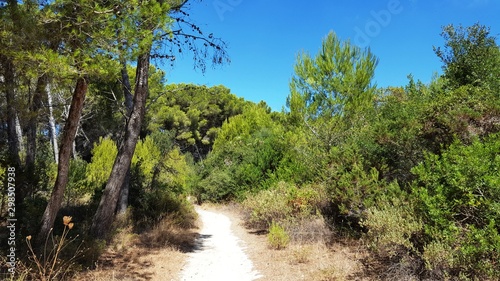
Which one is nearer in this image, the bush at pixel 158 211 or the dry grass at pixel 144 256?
the dry grass at pixel 144 256

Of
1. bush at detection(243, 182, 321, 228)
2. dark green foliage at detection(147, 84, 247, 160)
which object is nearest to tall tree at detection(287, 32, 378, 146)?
bush at detection(243, 182, 321, 228)

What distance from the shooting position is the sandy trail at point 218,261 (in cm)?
596

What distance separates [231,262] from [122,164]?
3.27 meters

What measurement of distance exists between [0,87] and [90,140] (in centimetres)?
2190

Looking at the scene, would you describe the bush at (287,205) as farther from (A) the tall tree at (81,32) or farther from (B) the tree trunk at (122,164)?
(A) the tall tree at (81,32)

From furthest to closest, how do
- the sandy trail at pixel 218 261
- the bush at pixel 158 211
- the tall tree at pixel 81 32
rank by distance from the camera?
the bush at pixel 158 211, the sandy trail at pixel 218 261, the tall tree at pixel 81 32

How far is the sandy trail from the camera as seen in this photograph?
5.96m

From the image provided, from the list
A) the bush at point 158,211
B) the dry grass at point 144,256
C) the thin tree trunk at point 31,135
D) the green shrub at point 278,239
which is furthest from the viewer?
the bush at point 158,211

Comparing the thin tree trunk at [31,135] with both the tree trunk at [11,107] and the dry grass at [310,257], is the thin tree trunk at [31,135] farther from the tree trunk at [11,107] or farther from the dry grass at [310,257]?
the dry grass at [310,257]

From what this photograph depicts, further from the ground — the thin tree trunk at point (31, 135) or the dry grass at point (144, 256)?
the thin tree trunk at point (31, 135)

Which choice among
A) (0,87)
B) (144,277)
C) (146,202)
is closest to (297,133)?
(146,202)

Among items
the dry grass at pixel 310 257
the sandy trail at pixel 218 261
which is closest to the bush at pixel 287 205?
the dry grass at pixel 310 257

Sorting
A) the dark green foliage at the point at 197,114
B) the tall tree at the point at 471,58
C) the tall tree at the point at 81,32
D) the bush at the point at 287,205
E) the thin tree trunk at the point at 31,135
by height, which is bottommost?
the bush at the point at 287,205

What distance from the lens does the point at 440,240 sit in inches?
170
